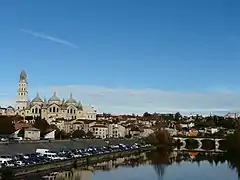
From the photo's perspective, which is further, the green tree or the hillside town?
the hillside town

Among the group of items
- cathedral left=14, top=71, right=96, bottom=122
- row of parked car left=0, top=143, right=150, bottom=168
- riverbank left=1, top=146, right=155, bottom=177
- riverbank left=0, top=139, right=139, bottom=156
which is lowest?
riverbank left=1, top=146, right=155, bottom=177

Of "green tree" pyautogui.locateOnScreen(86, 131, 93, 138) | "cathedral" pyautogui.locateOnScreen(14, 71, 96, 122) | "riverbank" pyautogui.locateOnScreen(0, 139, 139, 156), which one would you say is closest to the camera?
"riverbank" pyautogui.locateOnScreen(0, 139, 139, 156)

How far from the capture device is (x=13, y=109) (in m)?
63.4

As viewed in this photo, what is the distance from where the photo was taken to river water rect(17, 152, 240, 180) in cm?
2200

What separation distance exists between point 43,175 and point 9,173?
3340 millimetres

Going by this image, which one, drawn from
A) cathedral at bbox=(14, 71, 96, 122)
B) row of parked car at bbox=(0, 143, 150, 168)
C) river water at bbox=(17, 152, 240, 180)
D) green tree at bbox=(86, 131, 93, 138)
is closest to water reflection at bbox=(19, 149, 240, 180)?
river water at bbox=(17, 152, 240, 180)

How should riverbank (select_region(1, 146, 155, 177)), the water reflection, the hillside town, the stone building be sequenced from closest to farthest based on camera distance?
riverbank (select_region(1, 146, 155, 177)) → the water reflection → the stone building → the hillside town

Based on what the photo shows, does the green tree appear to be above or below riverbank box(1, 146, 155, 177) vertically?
above

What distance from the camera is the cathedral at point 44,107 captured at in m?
59.1

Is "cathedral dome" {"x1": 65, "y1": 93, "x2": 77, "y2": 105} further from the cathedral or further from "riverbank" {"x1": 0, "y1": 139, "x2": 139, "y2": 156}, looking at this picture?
"riverbank" {"x1": 0, "y1": 139, "x2": 139, "y2": 156}

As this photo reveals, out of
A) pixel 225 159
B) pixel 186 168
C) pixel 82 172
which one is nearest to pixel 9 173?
pixel 82 172

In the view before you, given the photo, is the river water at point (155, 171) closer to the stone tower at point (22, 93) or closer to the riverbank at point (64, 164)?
the riverbank at point (64, 164)

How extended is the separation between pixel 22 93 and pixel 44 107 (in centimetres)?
387

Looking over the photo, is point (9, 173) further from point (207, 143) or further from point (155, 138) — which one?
point (207, 143)
